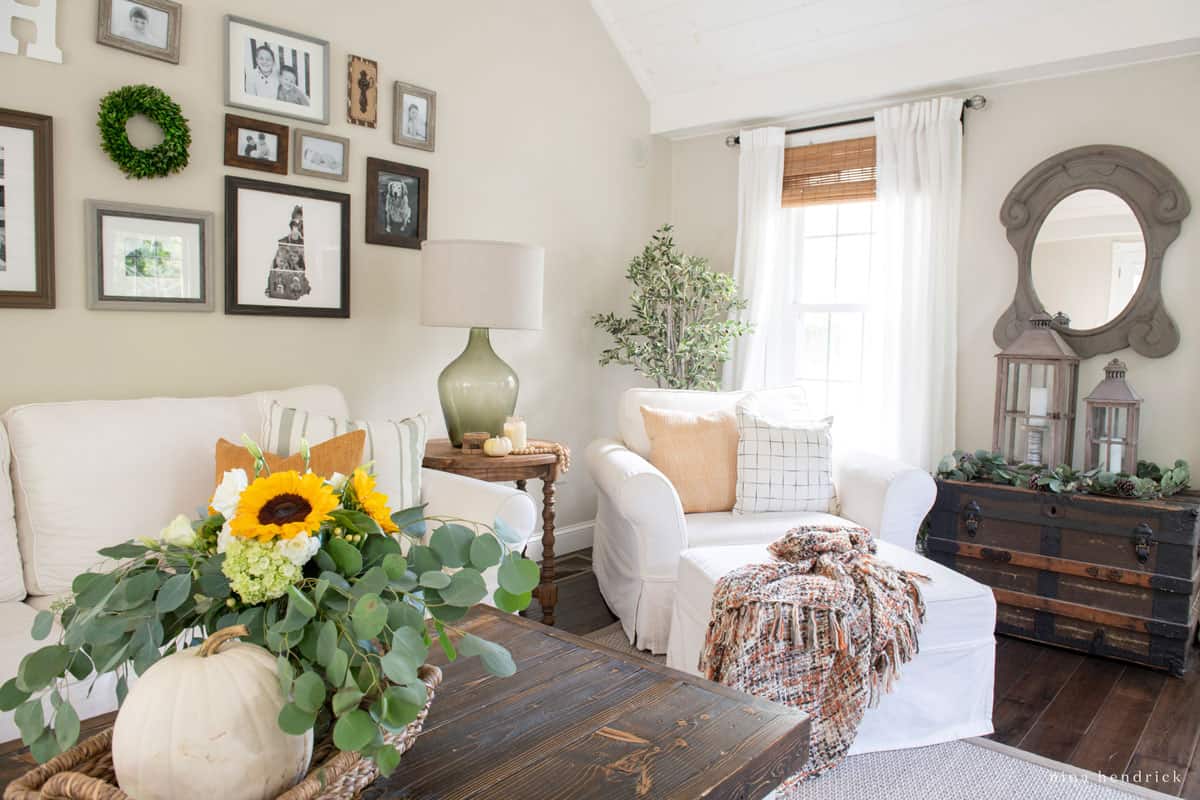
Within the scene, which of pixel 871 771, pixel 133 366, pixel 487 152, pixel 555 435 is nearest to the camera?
pixel 871 771

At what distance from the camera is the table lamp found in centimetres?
290

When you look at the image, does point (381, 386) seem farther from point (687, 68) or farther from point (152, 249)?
point (687, 68)

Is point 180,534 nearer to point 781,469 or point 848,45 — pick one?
point 781,469

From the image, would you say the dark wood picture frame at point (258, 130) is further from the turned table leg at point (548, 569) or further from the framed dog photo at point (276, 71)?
the turned table leg at point (548, 569)

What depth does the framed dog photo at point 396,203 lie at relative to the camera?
10.5 feet

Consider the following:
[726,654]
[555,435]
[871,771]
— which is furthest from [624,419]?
[871,771]

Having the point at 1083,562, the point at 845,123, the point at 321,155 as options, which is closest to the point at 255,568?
the point at 321,155

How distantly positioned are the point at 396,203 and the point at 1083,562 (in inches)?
114

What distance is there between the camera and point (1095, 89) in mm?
3322

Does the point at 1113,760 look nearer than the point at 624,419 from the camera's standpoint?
Yes

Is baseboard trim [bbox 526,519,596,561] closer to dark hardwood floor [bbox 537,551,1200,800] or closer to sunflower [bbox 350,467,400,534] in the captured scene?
dark hardwood floor [bbox 537,551,1200,800]

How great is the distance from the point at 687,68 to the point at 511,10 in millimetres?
1020

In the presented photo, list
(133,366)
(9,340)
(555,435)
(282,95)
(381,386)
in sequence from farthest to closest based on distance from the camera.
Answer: (555,435) < (381,386) < (282,95) < (133,366) < (9,340)

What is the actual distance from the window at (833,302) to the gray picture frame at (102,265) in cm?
272
